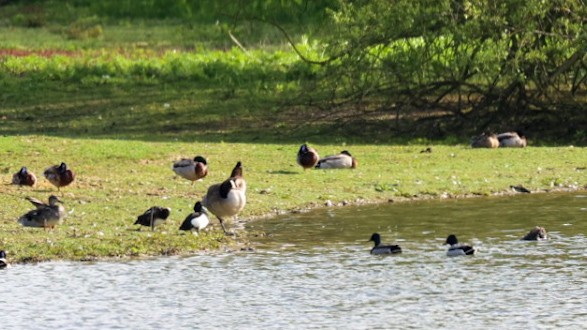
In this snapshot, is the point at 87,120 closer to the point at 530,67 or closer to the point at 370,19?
the point at 370,19

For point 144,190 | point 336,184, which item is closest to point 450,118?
point 336,184

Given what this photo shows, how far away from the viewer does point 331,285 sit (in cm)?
1536

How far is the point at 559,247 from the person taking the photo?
57.8 ft

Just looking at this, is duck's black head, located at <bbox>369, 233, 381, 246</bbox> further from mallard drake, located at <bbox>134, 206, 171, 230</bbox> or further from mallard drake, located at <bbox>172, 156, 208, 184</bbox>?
mallard drake, located at <bbox>172, 156, 208, 184</bbox>

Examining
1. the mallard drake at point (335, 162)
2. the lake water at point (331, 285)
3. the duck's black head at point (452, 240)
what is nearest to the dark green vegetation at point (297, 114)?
the mallard drake at point (335, 162)

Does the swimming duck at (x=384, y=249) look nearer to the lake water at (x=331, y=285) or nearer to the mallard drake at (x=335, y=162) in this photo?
the lake water at (x=331, y=285)

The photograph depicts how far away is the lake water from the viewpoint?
44.7 ft

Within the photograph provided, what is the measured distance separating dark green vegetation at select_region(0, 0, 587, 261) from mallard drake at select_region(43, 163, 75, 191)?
351mm

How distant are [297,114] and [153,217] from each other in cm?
1654

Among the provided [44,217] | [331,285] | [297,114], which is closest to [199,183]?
[44,217]

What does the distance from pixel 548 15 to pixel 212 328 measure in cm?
1835

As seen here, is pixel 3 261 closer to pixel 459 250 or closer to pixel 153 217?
pixel 153 217

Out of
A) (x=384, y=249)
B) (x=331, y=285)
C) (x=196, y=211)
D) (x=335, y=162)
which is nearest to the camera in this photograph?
(x=331, y=285)

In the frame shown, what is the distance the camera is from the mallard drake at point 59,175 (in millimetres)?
21359
